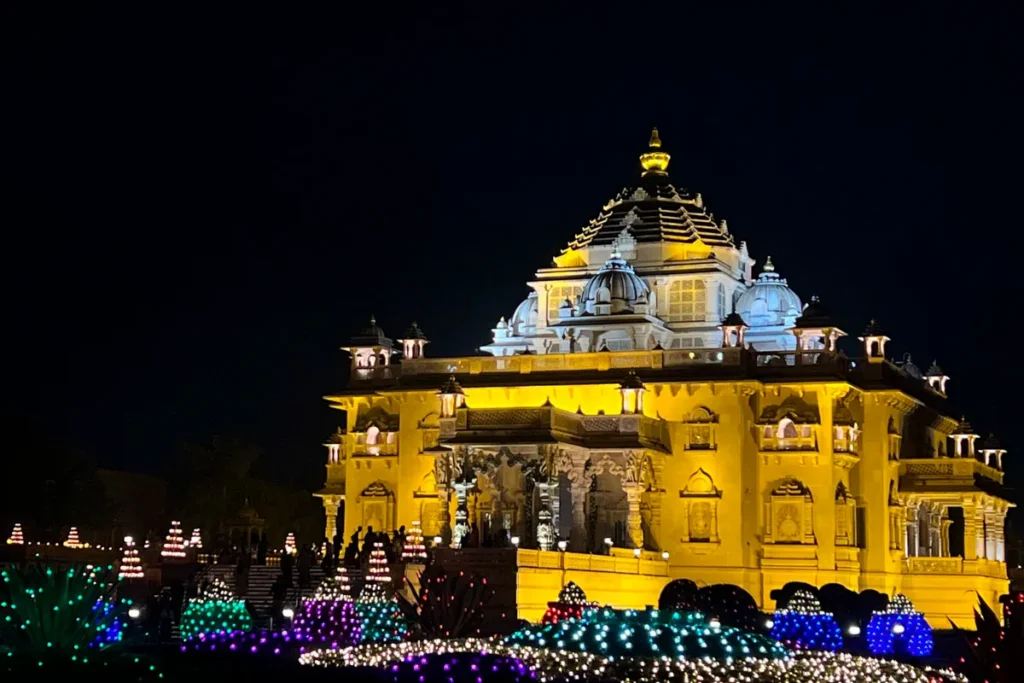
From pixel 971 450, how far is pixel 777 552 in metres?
7.85

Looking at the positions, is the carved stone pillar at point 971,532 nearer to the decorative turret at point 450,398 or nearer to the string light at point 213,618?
the decorative turret at point 450,398

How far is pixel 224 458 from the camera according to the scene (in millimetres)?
65438

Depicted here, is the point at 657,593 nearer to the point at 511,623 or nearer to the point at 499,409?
the point at 499,409

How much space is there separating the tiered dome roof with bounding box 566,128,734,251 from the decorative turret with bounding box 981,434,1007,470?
9851 mm

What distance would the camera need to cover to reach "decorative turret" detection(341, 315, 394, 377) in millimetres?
54344

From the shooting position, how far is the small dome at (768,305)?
54.8m

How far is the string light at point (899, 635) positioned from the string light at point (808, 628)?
64 centimetres

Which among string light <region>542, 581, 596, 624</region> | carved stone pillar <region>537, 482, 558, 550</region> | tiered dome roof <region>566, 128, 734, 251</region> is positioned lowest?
string light <region>542, 581, 596, 624</region>

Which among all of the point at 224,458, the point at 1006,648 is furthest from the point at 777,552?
the point at 1006,648

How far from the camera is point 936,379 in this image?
5881 centimetres

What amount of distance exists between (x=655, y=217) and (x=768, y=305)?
170 inches

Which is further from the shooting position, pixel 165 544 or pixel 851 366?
pixel 851 366

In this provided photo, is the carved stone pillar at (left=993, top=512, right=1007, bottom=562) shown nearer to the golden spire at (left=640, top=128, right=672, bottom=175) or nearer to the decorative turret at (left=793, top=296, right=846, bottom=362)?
the decorative turret at (left=793, top=296, right=846, bottom=362)

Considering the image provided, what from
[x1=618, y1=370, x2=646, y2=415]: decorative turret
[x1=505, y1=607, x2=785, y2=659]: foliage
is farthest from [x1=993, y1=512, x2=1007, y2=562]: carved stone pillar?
[x1=505, y1=607, x2=785, y2=659]: foliage
